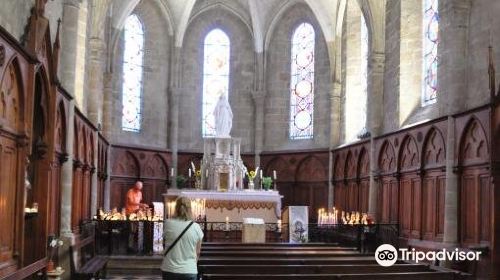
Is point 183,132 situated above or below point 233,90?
below

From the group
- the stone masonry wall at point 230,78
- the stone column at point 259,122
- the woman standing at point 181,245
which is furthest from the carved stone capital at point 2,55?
the stone column at point 259,122

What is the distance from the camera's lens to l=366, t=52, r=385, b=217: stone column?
24.0m

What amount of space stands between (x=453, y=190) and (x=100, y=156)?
13579 mm

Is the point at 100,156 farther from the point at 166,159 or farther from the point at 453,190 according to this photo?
the point at 453,190

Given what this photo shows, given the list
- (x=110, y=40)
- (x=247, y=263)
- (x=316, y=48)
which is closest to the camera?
(x=247, y=263)

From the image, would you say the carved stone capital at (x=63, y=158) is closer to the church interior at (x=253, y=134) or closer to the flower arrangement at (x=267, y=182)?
the church interior at (x=253, y=134)

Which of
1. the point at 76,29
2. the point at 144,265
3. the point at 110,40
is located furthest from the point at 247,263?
the point at 110,40

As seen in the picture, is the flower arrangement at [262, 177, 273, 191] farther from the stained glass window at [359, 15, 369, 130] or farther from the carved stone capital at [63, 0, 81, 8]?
the carved stone capital at [63, 0, 81, 8]

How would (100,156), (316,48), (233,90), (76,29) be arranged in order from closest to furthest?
(76,29), (100,156), (316,48), (233,90)

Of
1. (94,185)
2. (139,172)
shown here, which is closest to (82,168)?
(94,185)

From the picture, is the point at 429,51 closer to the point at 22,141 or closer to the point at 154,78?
the point at 154,78

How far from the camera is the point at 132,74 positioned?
102 ft

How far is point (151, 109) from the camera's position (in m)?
31.7

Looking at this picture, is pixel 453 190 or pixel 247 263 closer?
pixel 247 263
